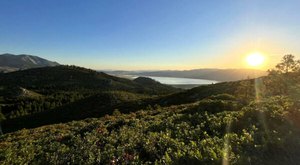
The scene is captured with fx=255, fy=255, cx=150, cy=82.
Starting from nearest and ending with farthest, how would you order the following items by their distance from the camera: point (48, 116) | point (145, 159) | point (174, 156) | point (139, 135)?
point (174, 156)
point (145, 159)
point (139, 135)
point (48, 116)

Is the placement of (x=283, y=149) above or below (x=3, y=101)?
above

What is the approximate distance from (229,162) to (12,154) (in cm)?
1176

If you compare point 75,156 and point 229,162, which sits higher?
point 229,162

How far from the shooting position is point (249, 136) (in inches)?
492

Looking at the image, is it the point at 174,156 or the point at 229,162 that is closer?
the point at 229,162

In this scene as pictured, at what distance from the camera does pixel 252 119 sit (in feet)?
54.0

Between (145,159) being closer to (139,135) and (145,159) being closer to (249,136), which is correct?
(139,135)

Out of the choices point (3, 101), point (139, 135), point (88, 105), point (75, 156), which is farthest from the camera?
point (3, 101)

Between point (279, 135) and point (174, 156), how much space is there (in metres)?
6.00

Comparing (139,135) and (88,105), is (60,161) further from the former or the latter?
(88,105)

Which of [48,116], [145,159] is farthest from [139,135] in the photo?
[48,116]

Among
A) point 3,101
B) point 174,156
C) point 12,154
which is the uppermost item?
point 174,156

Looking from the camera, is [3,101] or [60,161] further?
[3,101]

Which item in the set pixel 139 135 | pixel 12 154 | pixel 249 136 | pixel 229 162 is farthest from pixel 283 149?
pixel 12 154
